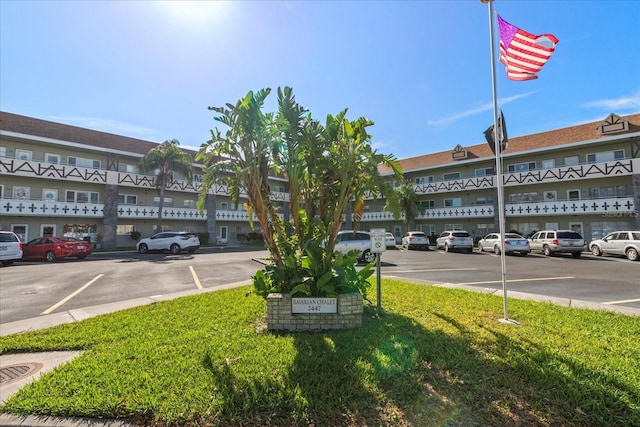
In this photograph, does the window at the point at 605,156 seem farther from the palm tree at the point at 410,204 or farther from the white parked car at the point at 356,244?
the white parked car at the point at 356,244

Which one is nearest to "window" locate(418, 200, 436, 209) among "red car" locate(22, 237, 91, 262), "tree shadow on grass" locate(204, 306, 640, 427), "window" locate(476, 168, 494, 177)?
"window" locate(476, 168, 494, 177)

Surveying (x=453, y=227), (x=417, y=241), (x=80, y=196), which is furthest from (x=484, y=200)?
→ (x=80, y=196)

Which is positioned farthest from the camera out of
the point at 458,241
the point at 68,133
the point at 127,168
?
the point at 127,168

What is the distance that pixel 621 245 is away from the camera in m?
18.9

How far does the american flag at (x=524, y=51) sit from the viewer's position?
6621 millimetres

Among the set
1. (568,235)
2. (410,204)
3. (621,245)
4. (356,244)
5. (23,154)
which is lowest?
(621,245)

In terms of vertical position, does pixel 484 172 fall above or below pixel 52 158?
above

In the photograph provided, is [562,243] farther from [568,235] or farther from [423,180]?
[423,180]

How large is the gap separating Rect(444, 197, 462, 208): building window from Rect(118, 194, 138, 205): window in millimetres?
35096

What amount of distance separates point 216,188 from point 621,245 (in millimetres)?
35147

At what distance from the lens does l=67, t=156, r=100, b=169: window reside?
28328mm

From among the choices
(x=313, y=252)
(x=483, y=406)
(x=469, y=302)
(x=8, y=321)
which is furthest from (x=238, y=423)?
(x=8, y=321)

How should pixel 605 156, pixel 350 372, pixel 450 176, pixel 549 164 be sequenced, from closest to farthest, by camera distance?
pixel 350 372, pixel 605 156, pixel 549 164, pixel 450 176

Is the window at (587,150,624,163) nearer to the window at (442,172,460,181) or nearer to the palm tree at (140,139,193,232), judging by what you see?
the window at (442,172,460,181)
